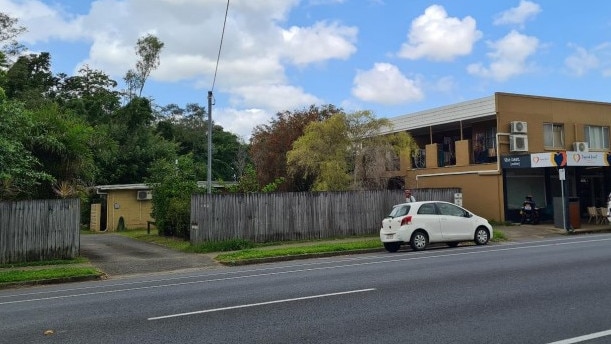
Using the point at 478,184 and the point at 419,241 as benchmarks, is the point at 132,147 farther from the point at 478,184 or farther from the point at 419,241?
the point at 419,241

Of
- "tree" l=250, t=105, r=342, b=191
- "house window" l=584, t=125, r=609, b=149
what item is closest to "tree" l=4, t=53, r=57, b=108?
"tree" l=250, t=105, r=342, b=191

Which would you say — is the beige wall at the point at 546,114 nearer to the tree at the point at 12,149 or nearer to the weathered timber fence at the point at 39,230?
the weathered timber fence at the point at 39,230

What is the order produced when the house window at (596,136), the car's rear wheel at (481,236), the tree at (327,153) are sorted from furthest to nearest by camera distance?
the house window at (596,136)
the tree at (327,153)
the car's rear wheel at (481,236)

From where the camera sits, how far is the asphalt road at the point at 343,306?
6.30 metres

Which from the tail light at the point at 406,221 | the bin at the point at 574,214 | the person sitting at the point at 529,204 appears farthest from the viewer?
the person sitting at the point at 529,204

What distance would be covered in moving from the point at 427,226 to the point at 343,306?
384 inches

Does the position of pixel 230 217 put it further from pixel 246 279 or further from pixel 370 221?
pixel 246 279

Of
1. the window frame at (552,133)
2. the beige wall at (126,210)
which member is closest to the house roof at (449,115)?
the window frame at (552,133)

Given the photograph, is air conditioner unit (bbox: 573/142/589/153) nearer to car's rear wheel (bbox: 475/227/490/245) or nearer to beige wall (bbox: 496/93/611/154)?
beige wall (bbox: 496/93/611/154)

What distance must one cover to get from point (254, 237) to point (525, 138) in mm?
14312

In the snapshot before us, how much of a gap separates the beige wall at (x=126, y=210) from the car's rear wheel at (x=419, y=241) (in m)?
22.1

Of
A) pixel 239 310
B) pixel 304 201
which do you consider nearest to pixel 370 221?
pixel 304 201

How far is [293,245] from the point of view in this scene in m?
19.3

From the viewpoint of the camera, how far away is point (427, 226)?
16969 mm
